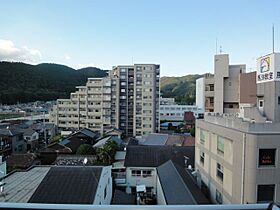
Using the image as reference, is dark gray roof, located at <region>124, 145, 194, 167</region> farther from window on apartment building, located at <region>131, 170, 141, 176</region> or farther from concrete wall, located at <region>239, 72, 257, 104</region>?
concrete wall, located at <region>239, 72, 257, 104</region>

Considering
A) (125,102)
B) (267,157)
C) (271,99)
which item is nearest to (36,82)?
(125,102)

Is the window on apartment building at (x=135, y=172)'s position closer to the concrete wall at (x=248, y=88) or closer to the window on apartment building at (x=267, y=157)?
the concrete wall at (x=248, y=88)

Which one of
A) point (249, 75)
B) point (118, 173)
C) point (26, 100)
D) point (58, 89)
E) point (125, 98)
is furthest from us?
point (58, 89)

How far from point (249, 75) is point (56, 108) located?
18.2 meters

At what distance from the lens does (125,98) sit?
71.4ft

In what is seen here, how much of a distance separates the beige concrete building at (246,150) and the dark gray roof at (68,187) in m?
2.84

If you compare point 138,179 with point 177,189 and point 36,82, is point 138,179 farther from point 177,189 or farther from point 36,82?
point 36,82

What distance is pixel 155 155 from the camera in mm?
10039

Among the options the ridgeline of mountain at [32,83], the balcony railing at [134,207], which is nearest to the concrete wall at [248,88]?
the balcony railing at [134,207]

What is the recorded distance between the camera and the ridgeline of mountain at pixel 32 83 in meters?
35.0

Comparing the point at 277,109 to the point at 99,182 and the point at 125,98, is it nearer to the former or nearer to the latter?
the point at 99,182

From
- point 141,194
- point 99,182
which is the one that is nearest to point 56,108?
point 141,194

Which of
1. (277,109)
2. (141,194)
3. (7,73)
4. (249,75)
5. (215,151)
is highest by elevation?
(7,73)

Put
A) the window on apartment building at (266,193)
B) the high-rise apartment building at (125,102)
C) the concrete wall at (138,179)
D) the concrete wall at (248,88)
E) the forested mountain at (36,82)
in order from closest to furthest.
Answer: the window on apartment building at (266,193) < the concrete wall at (248,88) < the concrete wall at (138,179) < the high-rise apartment building at (125,102) < the forested mountain at (36,82)
